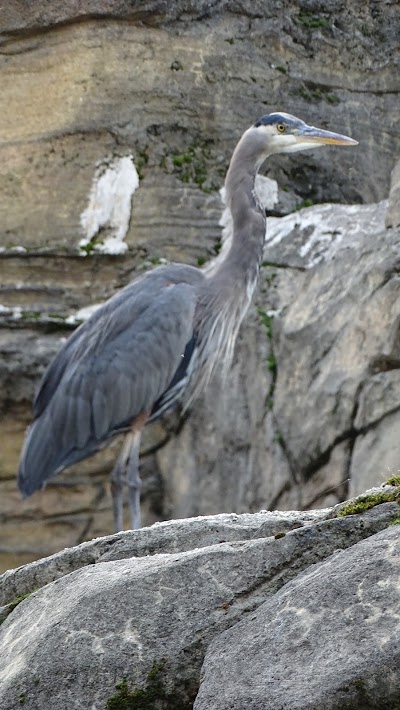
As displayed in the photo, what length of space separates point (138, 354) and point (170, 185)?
9.45 ft

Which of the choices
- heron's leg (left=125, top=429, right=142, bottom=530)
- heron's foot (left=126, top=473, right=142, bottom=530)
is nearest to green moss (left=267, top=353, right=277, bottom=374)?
heron's leg (left=125, top=429, right=142, bottom=530)

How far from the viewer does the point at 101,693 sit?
3.27 m

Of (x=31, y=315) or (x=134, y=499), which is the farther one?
(x=31, y=315)

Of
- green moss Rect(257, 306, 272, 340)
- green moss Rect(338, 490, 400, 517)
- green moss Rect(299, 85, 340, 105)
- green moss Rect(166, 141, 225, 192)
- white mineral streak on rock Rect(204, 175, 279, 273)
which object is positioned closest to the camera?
green moss Rect(338, 490, 400, 517)

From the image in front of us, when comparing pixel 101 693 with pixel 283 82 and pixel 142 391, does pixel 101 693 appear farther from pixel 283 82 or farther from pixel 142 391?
pixel 283 82

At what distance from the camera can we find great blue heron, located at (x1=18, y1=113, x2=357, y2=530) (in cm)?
870

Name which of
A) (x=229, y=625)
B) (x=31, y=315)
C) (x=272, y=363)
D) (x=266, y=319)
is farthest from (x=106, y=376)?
(x=229, y=625)

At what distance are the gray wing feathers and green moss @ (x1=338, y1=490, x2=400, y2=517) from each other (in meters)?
5.23

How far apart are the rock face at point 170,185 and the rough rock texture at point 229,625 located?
5.59 m

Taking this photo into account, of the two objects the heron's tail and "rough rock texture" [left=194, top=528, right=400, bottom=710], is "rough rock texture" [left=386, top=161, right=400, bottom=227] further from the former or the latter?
"rough rock texture" [left=194, top=528, right=400, bottom=710]

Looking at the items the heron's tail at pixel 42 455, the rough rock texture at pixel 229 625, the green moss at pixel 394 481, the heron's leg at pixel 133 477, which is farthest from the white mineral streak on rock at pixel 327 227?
the rough rock texture at pixel 229 625

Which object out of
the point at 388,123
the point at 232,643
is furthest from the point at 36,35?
the point at 232,643

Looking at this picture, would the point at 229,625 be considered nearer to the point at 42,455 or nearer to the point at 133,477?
the point at 133,477

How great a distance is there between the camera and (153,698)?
323 cm
